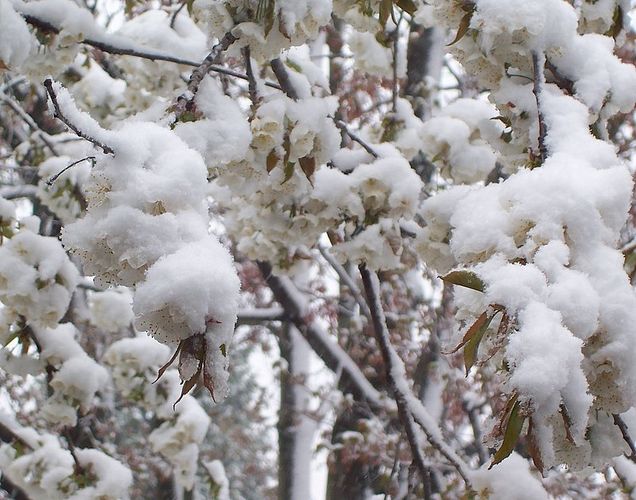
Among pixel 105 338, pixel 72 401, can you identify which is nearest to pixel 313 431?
pixel 72 401

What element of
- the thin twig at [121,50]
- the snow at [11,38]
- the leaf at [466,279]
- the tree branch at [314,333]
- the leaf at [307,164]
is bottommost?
the leaf at [466,279]

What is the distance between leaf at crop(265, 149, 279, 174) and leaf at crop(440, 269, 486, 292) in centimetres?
77

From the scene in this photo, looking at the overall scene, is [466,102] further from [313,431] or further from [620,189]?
[313,431]

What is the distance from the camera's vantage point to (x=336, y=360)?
4.32 m

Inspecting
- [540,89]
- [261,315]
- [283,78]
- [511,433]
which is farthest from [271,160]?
[261,315]

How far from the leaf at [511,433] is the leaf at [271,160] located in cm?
95

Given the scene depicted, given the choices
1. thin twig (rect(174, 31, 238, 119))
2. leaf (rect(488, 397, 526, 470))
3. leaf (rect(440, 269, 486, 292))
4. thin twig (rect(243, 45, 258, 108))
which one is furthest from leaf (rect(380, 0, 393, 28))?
leaf (rect(488, 397, 526, 470))

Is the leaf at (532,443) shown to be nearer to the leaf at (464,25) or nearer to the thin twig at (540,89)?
the thin twig at (540,89)

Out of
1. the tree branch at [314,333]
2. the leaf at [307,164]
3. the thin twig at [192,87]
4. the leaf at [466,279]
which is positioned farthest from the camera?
the tree branch at [314,333]

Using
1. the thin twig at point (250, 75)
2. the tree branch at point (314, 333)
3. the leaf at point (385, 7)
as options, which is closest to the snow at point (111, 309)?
the tree branch at point (314, 333)

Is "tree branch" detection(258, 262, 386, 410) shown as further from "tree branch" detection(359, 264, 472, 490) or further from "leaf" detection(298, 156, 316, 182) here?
"leaf" detection(298, 156, 316, 182)

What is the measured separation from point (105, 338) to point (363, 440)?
316cm

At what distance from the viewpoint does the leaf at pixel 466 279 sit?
3.27 ft

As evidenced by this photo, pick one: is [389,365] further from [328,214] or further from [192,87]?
[192,87]
